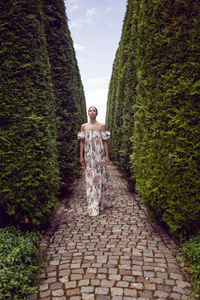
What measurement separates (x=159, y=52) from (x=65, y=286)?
3499mm

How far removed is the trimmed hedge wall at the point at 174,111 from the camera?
119 inches

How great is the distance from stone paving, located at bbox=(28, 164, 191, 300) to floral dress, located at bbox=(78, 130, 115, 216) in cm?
42

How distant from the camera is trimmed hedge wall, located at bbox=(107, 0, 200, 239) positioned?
3.01m

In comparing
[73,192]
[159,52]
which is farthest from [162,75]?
[73,192]

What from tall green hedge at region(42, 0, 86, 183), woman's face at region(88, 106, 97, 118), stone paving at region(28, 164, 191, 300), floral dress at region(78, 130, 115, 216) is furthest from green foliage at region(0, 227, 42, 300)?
tall green hedge at region(42, 0, 86, 183)

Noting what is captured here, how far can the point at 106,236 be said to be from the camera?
368 centimetres

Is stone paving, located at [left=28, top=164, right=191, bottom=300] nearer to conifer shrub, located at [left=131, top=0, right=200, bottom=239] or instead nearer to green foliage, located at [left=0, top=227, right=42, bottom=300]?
green foliage, located at [left=0, top=227, right=42, bottom=300]

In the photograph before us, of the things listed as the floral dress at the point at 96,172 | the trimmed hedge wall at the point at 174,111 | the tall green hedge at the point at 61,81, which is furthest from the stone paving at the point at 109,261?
the tall green hedge at the point at 61,81

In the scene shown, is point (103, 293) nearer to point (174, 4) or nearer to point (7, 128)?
point (7, 128)

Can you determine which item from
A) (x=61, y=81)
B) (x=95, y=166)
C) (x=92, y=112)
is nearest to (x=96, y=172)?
(x=95, y=166)

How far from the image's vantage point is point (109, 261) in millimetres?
2889

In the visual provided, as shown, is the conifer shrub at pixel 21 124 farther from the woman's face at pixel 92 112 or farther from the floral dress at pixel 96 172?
the woman's face at pixel 92 112

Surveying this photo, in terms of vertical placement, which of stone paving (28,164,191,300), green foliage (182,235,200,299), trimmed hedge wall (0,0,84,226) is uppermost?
trimmed hedge wall (0,0,84,226)

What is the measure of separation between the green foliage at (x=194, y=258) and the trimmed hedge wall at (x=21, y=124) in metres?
2.30
